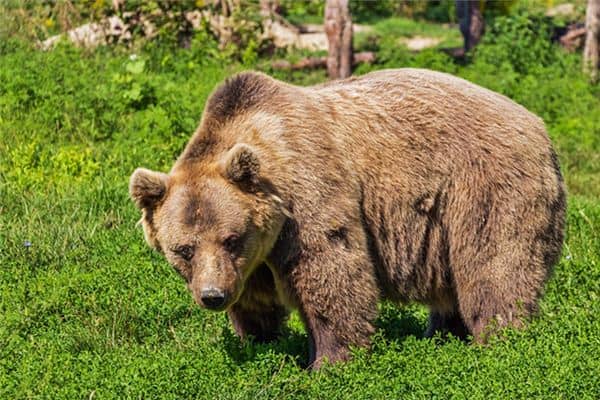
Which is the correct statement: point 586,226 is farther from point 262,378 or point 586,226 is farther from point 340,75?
point 340,75

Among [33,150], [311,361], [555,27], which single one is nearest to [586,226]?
[311,361]

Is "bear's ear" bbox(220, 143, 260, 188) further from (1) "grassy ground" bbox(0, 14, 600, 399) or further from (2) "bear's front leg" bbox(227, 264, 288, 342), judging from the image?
(1) "grassy ground" bbox(0, 14, 600, 399)

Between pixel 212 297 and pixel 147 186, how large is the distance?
2.27ft

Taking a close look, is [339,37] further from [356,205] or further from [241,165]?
[241,165]

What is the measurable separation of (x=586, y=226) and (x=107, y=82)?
5.12 m

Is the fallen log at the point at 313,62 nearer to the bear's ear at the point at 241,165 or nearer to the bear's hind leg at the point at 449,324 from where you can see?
the bear's hind leg at the point at 449,324

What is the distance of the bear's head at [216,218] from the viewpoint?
6008mm

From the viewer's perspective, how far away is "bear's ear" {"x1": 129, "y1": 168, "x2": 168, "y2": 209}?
6090 millimetres

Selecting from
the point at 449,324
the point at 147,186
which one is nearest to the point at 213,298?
the point at 147,186

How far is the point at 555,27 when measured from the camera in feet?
53.6

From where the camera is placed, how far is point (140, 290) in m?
7.64

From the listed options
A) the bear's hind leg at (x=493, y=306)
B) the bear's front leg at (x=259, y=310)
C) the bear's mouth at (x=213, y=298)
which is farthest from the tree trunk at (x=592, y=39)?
the bear's mouth at (x=213, y=298)

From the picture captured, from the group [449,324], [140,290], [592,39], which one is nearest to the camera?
[449,324]

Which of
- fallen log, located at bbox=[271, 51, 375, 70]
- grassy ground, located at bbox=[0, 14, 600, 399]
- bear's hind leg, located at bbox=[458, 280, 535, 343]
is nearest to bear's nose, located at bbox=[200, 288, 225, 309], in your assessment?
grassy ground, located at bbox=[0, 14, 600, 399]
